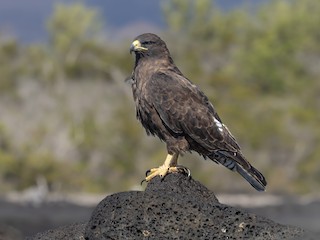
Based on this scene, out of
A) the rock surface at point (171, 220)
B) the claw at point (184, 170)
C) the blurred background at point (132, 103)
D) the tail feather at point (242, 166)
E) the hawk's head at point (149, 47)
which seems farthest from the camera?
the blurred background at point (132, 103)

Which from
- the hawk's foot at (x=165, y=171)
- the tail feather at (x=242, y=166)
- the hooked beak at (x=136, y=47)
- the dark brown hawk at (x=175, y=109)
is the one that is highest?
the hooked beak at (x=136, y=47)

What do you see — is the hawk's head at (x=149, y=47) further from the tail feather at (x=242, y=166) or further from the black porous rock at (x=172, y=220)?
the black porous rock at (x=172, y=220)

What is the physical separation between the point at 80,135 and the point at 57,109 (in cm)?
448

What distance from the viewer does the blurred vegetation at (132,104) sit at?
41.3 meters

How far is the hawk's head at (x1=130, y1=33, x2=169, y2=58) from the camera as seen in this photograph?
8.72 meters

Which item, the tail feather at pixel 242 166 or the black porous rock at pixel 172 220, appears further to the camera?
the tail feather at pixel 242 166

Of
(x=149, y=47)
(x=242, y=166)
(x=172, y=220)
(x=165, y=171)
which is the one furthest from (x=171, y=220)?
(x=149, y=47)

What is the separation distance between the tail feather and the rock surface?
1825mm

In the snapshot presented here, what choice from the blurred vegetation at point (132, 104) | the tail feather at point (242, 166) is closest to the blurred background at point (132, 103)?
the blurred vegetation at point (132, 104)

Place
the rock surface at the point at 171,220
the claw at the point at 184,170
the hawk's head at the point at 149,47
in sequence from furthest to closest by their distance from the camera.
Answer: the hawk's head at the point at 149,47 → the claw at the point at 184,170 → the rock surface at the point at 171,220

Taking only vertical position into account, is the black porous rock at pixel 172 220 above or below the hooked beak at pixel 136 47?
below

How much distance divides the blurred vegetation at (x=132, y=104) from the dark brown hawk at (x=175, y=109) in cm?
2928

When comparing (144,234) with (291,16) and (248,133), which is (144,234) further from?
(291,16)

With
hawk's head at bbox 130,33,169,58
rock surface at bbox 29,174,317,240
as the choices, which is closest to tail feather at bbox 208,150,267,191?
hawk's head at bbox 130,33,169,58
